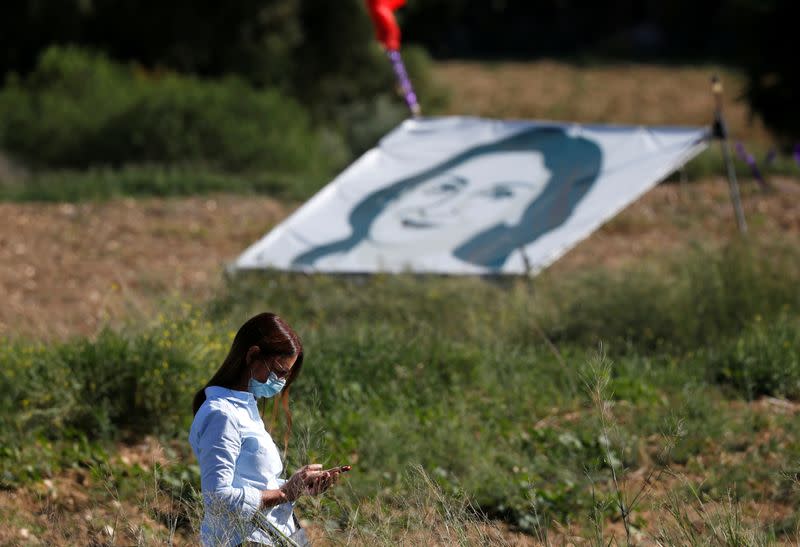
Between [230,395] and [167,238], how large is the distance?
29.1 feet

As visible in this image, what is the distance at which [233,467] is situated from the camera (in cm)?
326

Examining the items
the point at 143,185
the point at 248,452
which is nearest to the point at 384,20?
the point at 143,185

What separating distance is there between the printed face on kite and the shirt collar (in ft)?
18.5

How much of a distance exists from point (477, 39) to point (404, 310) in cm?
4578

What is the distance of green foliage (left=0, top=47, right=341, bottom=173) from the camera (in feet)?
51.3

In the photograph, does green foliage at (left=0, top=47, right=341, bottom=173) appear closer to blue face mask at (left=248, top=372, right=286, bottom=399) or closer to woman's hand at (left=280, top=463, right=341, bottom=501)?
blue face mask at (left=248, top=372, right=286, bottom=399)

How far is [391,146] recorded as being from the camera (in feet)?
34.7

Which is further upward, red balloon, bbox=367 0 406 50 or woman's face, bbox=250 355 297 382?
woman's face, bbox=250 355 297 382

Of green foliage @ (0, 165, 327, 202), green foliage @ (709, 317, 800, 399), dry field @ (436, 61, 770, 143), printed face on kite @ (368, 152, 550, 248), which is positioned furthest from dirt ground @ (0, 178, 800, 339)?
dry field @ (436, 61, 770, 143)

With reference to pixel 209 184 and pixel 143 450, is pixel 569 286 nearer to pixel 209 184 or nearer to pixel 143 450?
pixel 143 450

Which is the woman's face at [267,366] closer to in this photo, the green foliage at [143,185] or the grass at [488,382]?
the grass at [488,382]

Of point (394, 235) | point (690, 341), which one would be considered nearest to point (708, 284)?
point (690, 341)

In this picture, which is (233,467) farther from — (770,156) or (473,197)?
(770,156)

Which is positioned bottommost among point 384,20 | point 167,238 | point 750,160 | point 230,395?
point 167,238
